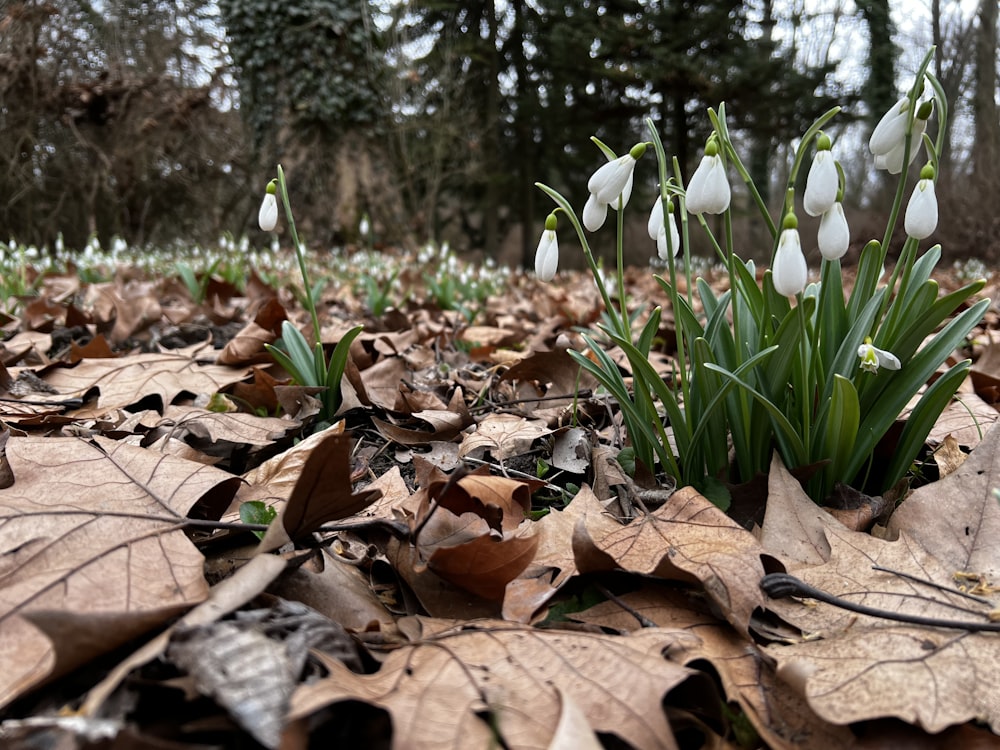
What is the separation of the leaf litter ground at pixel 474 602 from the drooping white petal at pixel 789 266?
0.35 meters

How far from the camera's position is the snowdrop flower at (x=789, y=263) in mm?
1066

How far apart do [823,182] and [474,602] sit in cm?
84

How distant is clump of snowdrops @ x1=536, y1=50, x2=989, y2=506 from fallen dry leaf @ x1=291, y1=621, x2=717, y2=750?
52cm

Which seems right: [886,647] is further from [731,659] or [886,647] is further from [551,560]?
[551,560]

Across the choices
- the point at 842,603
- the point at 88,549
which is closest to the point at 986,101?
the point at 842,603

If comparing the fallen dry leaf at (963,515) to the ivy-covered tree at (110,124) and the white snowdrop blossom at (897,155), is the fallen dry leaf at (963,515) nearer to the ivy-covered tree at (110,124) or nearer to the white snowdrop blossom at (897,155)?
the white snowdrop blossom at (897,155)

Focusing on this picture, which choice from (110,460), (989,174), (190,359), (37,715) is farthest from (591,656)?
(989,174)

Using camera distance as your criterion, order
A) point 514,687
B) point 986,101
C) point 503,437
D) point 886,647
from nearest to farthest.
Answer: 1. point 514,687
2. point 886,647
3. point 503,437
4. point 986,101

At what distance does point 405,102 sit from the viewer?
11.9 metres

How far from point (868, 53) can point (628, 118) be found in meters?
5.39

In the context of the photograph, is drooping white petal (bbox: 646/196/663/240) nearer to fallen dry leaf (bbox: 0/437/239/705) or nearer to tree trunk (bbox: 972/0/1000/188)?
fallen dry leaf (bbox: 0/437/239/705)

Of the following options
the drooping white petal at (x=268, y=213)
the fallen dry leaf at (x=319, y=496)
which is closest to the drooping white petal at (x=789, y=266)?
the fallen dry leaf at (x=319, y=496)

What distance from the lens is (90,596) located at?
839 mm

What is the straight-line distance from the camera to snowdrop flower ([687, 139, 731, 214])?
3.59 ft
